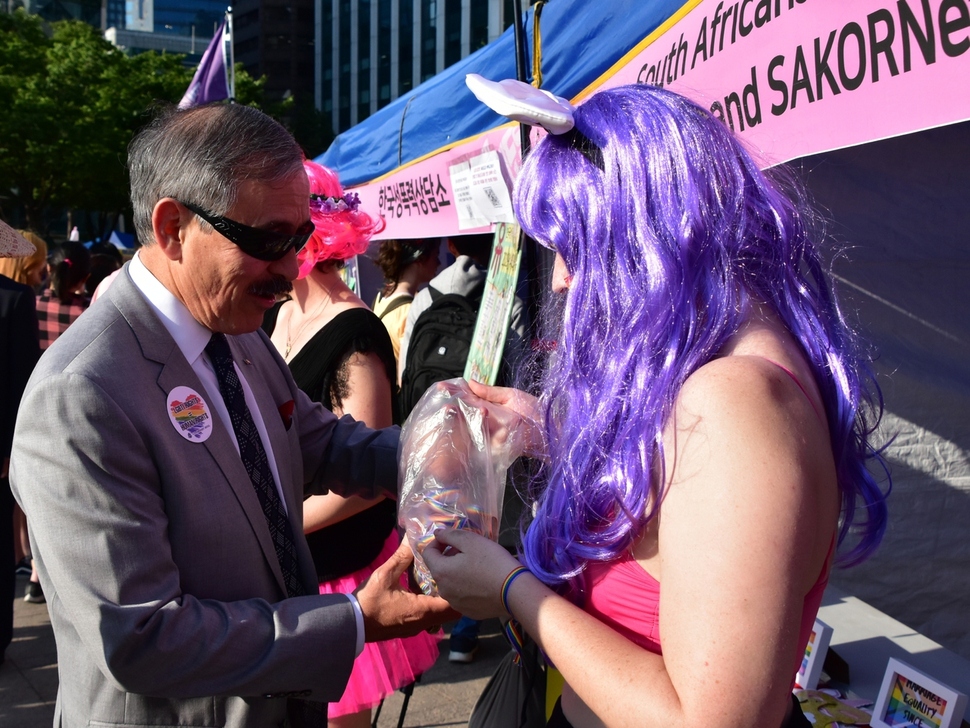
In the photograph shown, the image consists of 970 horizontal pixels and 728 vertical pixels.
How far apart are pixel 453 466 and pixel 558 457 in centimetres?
31

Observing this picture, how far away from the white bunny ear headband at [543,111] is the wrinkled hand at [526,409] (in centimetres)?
52

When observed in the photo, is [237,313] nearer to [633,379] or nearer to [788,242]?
[633,379]

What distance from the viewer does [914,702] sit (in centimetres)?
230

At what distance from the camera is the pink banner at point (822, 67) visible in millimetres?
1412

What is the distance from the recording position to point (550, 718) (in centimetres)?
153

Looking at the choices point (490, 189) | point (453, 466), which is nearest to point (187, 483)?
point (453, 466)

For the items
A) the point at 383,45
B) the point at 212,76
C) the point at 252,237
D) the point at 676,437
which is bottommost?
the point at 676,437

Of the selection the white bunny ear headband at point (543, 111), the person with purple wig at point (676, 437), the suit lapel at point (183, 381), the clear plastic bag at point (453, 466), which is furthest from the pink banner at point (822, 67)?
the suit lapel at point (183, 381)

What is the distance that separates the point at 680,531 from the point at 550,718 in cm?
63

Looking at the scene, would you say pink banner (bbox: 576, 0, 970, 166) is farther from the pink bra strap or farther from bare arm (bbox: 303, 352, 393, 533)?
bare arm (bbox: 303, 352, 393, 533)

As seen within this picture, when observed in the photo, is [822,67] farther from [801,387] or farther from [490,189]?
[490,189]

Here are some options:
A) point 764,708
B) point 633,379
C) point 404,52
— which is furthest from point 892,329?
point 404,52

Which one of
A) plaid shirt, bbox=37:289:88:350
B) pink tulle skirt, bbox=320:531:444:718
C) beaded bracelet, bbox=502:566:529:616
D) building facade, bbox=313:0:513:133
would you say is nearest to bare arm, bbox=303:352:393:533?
pink tulle skirt, bbox=320:531:444:718

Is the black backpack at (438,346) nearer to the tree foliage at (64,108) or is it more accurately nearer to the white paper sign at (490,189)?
the white paper sign at (490,189)
